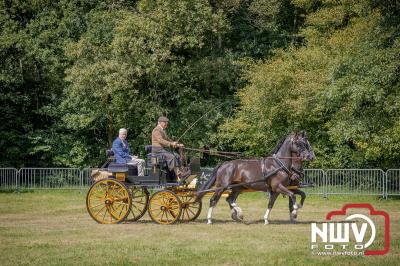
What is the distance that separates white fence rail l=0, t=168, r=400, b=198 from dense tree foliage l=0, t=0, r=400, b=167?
1340 millimetres

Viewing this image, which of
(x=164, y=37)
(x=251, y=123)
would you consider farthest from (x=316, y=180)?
(x=164, y=37)

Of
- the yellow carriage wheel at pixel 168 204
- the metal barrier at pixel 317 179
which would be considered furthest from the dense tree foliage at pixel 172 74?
the yellow carriage wheel at pixel 168 204

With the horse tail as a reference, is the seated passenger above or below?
above

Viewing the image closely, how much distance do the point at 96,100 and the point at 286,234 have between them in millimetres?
21923

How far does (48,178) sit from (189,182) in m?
15.4

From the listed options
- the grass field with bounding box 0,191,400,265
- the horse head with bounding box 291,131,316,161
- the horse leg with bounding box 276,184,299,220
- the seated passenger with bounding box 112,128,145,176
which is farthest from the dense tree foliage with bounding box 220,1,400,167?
the seated passenger with bounding box 112,128,145,176

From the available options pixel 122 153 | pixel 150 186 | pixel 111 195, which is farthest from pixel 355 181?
pixel 111 195

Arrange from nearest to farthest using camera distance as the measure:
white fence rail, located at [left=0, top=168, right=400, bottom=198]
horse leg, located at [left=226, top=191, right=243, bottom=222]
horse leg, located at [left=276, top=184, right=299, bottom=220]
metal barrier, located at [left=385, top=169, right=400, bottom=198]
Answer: horse leg, located at [left=276, top=184, right=299, bottom=220] → horse leg, located at [left=226, top=191, right=243, bottom=222] → metal barrier, located at [left=385, top=169, right=400, bottom=198] → white fence rail, located at [left=0, top=168, right=400, bottom=198]

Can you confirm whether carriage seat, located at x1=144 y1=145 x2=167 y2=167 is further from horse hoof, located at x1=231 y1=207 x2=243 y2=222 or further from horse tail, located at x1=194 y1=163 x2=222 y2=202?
horse hoof, located at x1=231 y1=207 x2=243 y2=222

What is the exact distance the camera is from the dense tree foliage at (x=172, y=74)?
33.7m

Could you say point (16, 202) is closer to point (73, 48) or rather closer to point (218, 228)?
point (73, 48)

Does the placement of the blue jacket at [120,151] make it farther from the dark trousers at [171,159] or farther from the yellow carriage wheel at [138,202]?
the dark trousers at [171,159]

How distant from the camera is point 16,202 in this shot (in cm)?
2753

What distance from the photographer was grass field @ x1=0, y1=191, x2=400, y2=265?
12859mm
